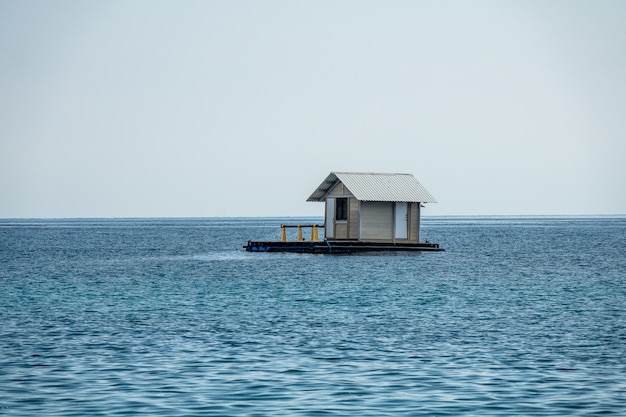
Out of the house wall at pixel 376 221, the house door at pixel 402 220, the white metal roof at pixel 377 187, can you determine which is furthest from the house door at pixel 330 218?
the house door at pixel 402 220

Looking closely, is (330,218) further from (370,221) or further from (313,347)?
(313,347)

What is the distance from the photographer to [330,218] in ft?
216

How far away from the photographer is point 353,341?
24.6 m

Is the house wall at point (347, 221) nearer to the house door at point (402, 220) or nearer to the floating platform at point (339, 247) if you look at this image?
the floating platform at point (339, 247)

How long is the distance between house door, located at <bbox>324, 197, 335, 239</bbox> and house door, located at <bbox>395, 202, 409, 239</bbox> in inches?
160

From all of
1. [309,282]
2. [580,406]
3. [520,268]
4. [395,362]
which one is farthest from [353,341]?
[520,268]

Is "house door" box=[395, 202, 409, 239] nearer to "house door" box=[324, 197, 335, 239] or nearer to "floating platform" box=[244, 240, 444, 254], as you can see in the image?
"floating platform" box=[244, 240, 444, 254]

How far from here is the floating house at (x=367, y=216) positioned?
63219 mm

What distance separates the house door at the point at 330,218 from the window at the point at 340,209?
268 mm

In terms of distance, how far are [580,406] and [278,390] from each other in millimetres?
5193

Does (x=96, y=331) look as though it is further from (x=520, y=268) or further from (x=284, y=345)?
(x=520, y=268)

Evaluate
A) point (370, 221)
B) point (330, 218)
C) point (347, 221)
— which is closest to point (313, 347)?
point (370, 221)

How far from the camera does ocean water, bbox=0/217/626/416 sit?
56.7 ft

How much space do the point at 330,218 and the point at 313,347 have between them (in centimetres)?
4234
